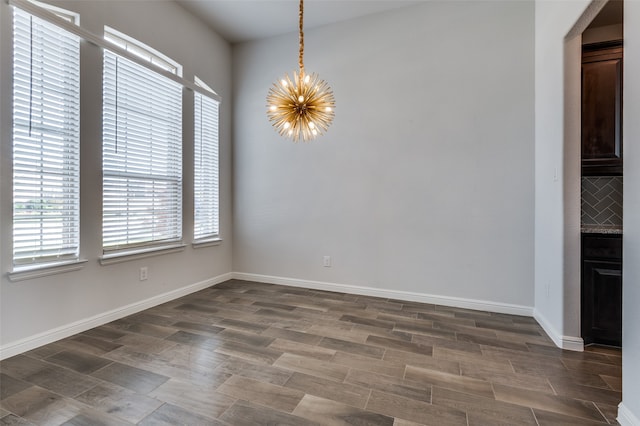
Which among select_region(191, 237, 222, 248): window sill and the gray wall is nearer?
the gray wall

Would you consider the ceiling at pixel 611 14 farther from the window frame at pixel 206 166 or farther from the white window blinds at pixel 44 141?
the white window blinds at pixel 44 141

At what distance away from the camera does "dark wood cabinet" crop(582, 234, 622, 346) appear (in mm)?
2215

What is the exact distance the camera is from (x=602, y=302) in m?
2.25

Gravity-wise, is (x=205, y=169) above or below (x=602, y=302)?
above

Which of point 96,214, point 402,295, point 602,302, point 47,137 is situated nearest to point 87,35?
point 47,137

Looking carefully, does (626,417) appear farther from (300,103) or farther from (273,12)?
(273,12)

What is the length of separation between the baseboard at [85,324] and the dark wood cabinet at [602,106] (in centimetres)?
426

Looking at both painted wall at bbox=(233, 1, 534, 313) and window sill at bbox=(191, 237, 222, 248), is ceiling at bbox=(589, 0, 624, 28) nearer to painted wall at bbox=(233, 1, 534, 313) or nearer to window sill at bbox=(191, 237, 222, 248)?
painted wall at bbox=(233, 1, 534, 313)

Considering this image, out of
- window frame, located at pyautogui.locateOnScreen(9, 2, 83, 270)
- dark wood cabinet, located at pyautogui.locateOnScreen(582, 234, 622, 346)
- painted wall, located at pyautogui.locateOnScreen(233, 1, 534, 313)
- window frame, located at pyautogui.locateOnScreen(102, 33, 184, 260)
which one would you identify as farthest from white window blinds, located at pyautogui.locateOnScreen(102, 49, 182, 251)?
dark wood cabinet, located at pyautogui.locateOnScreen(582, 234, 622, 346)

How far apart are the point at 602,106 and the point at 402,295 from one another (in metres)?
2.49

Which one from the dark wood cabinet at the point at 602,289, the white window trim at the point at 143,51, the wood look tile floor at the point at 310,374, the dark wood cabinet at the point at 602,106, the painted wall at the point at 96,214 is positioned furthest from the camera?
the white window trim at the point at 143,51

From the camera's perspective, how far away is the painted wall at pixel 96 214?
81.2 inches

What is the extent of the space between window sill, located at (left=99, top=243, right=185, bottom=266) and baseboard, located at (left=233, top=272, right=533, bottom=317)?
1159 millimetres

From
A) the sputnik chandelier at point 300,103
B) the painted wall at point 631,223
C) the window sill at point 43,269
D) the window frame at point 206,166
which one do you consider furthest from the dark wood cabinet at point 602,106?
the window sill at point 43,269
